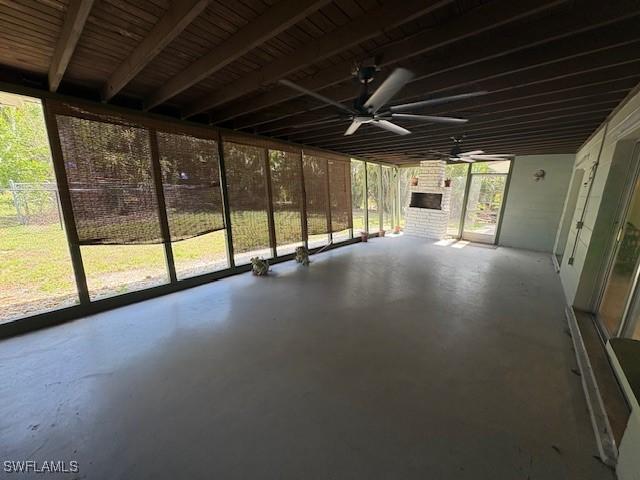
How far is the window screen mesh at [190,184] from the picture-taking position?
3475 millimetres

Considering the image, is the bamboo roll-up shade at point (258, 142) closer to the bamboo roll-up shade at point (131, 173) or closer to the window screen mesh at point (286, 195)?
the window screen mesh at point (286, 195)

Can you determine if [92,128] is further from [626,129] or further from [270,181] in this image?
[626,129]

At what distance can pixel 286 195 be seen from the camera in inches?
202

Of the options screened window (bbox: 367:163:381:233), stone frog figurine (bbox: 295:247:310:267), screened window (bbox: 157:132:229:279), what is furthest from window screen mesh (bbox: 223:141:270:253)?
screened window (bbox: 367:163:381:233)

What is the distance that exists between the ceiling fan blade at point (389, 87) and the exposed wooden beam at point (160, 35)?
121 centimetres

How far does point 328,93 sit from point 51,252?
5.10 meters

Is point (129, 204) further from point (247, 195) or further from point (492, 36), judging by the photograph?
point (492, 36)

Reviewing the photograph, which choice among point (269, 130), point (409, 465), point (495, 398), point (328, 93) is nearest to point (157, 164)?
point (269, 130)

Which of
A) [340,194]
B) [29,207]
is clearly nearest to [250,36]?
[29,207]

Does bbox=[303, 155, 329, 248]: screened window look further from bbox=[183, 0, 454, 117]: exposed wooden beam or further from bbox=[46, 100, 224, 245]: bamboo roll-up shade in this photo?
bbox=[183, 0, 454, 117]: exposed wooden beam

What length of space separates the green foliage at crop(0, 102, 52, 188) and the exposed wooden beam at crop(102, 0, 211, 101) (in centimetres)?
318

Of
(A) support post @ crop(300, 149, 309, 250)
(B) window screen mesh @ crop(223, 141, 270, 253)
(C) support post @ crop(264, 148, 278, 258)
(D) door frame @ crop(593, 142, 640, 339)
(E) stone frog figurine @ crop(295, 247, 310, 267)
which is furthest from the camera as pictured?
(A) support post @ crop(300, 149, 309, 250)

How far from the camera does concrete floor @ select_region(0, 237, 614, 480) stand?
4.48ft

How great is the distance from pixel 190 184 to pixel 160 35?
2224 millimetres
